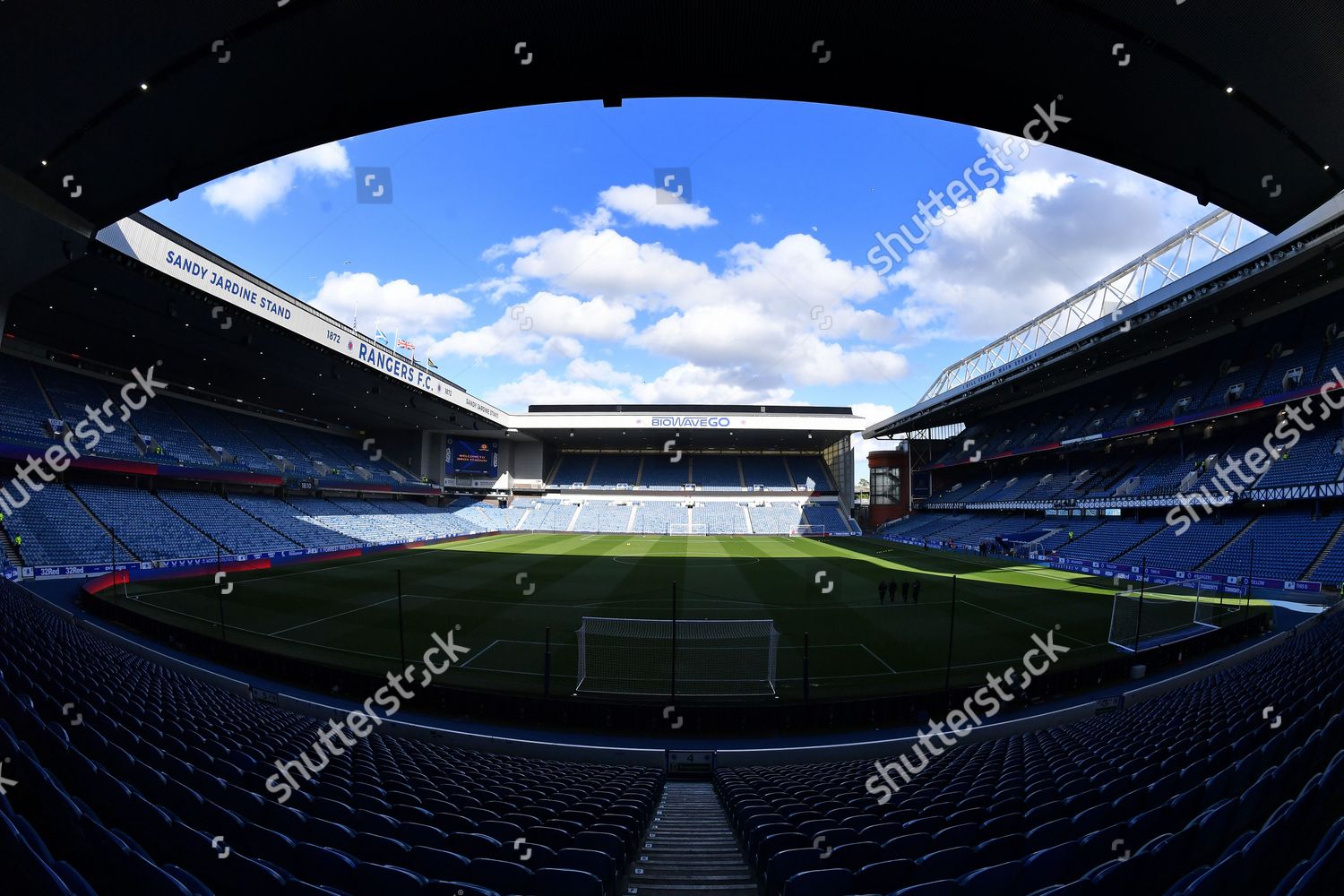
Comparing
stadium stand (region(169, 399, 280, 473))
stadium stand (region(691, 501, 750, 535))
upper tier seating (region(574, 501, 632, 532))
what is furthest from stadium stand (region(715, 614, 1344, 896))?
upper tier seating (region(574, 501, 632, 532))

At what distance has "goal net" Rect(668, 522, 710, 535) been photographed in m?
65.6

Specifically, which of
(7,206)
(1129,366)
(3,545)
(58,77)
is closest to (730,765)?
(58,77)

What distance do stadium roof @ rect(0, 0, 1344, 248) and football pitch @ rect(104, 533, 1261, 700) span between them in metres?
12.2

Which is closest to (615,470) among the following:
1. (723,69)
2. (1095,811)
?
(723,69)

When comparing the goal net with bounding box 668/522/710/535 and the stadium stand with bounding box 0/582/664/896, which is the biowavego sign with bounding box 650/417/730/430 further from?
the stadium stand with bounding box 0/582/664/896

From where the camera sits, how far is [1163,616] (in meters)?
19.8

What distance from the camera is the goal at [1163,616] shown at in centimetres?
1691

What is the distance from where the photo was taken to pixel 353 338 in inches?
1342

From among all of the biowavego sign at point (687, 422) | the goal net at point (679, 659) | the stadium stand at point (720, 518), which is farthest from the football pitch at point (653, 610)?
the biowavego sign at point (687, 422)

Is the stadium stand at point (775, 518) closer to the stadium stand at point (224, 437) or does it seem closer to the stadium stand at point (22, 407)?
the stadium stand at point (224, 437)

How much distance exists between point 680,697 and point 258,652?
11.3 metres

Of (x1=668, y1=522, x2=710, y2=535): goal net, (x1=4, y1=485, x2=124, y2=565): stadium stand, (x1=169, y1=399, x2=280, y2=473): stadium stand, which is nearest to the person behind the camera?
(x1=4, y1=485, x2=124, y2=565): stadium stand

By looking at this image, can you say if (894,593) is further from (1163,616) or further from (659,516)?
(659,516)

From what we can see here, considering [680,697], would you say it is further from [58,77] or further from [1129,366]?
[1129,366]
